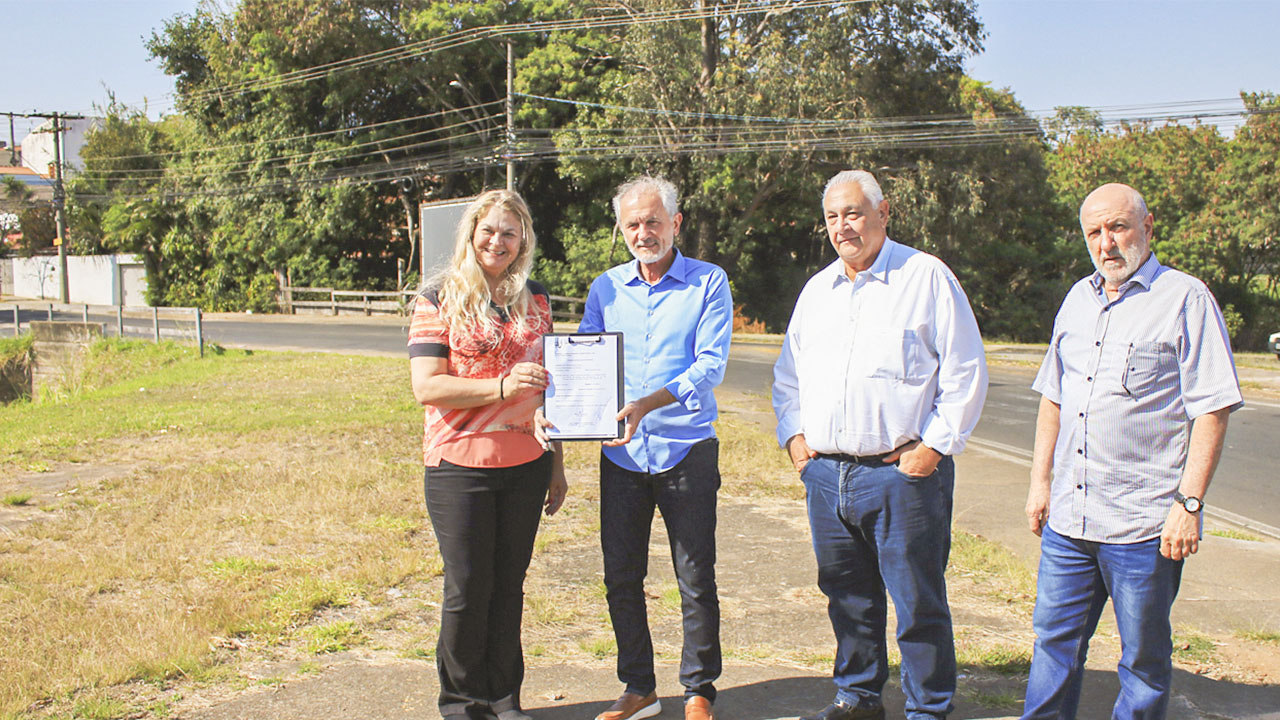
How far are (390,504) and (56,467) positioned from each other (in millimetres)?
3959

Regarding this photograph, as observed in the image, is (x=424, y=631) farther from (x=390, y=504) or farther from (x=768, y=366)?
(x=768, y=366)

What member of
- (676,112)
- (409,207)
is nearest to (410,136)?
(409,207)

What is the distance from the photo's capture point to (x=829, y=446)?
350cm

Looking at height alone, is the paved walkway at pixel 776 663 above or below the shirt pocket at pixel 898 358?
below

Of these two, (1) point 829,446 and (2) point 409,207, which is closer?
(1) point 829,446

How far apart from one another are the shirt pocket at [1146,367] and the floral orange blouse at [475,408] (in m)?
1.93

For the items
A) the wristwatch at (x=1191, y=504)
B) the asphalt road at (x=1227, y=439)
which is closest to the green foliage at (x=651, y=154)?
the asphalt road at (x=1227, y=439)

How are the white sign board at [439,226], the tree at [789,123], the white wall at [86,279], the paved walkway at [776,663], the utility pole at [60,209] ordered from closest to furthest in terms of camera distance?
the paved walkway at [776,663]
the white sign board at [439,226]
the tree at [789,123]
the utility pole at [60,209]
the white wall at [86,279]

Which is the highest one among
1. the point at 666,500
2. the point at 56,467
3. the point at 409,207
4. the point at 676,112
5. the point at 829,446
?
the point at 676,112

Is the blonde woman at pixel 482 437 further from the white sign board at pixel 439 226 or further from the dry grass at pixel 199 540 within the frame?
the white sign board at pixel 439 226

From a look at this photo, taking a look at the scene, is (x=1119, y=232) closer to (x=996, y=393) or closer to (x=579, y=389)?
(x=579, y=389)

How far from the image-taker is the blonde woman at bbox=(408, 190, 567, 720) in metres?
3.51

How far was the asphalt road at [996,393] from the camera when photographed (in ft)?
28.3

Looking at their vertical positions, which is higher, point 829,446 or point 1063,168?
point 1063,168
